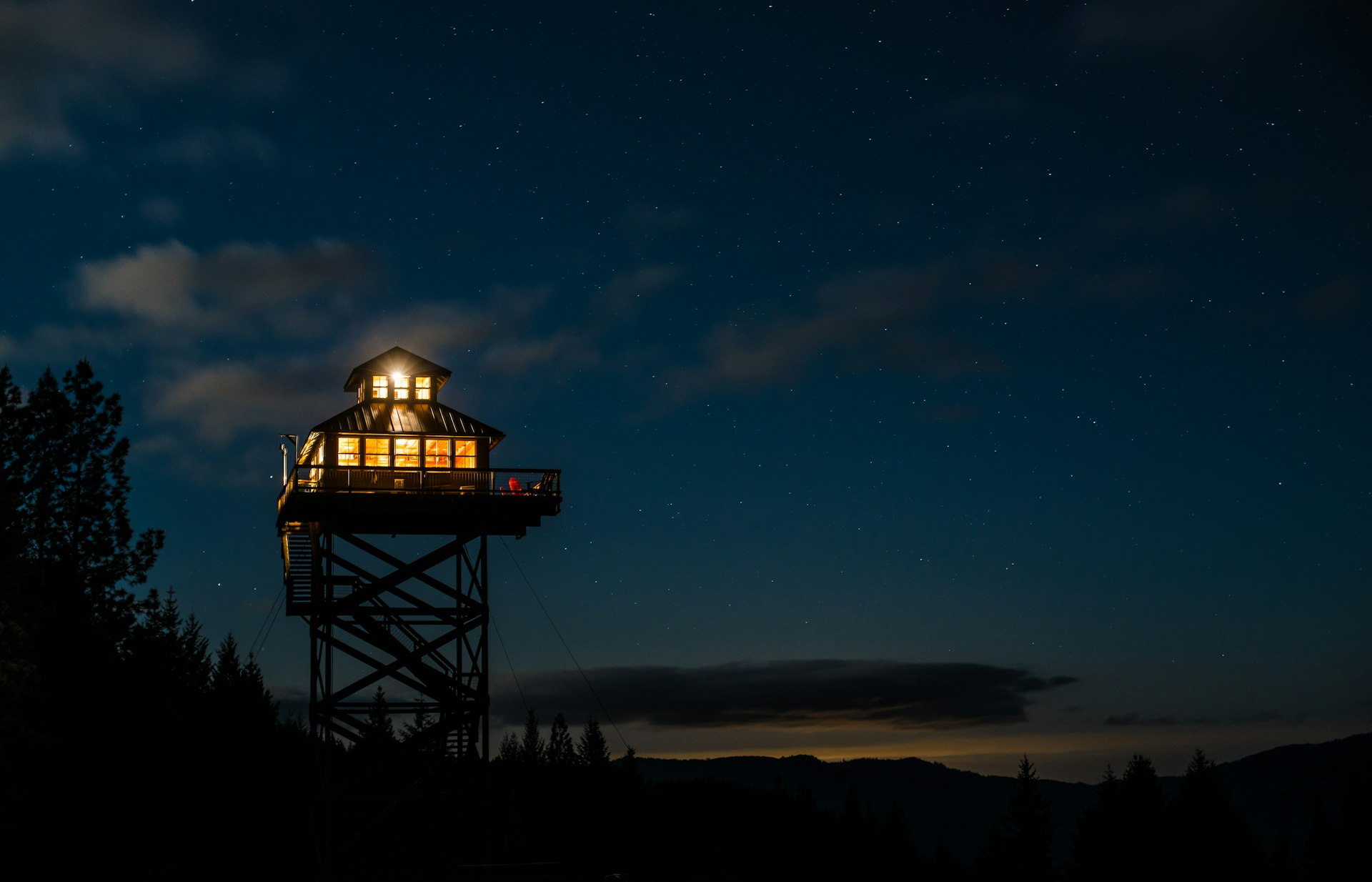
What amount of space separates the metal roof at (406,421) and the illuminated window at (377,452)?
0.87 feet

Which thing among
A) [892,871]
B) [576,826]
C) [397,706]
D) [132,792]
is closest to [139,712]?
[132,792]

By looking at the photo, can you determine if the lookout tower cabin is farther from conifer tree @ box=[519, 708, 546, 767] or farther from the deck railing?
conifer tree @ box=[519, 708, 546, 767]

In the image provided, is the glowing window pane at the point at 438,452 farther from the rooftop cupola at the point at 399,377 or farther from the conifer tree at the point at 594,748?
the conifer tree at the point at 594,748

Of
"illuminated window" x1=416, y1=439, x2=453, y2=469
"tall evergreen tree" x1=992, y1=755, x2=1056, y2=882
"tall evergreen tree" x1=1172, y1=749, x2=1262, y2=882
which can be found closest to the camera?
"illuminated window" x1=416, y1=439, x2=453, y2=469

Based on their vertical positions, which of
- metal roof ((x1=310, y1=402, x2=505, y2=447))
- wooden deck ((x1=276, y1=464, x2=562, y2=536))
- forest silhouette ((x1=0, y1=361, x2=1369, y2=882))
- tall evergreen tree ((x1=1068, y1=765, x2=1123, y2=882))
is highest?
metal roof ((x1=310, y1=402, x2=505, y2=447))

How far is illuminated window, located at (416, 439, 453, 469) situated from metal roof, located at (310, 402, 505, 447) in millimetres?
294

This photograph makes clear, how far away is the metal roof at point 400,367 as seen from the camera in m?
46.3

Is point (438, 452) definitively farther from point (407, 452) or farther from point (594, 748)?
point (594, 748)

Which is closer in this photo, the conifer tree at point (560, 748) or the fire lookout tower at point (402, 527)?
the fire lookout tower at point (402, 527)

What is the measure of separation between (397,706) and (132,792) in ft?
26.4

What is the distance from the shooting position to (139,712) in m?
42.1

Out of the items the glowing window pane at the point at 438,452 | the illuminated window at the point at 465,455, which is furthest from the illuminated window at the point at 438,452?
the illuminated window at the point at 465,455

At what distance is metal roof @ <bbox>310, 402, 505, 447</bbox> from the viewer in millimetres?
44031

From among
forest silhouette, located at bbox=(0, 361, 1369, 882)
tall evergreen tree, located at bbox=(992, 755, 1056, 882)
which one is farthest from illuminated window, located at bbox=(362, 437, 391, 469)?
tall evergreen tree, located at bbox=(992, 755, 1056, 882)
